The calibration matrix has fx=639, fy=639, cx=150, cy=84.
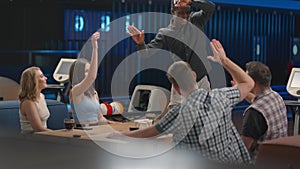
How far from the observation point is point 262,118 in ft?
12.9

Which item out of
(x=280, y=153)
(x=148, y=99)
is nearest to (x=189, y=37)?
(x=148, y=99)

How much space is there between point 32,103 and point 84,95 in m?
0.41

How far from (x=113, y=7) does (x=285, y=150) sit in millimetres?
9409

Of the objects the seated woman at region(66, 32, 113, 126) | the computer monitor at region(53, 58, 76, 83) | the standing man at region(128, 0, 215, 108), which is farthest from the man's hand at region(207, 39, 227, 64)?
the computer monitor at region(53, 58, 76, 83)

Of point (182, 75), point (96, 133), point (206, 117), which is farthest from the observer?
point (96, 133)

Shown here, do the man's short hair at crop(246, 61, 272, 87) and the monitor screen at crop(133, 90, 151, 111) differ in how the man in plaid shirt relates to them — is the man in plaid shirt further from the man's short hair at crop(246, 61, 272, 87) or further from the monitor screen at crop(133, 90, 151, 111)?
the monitor screen at crop(133, 90, 151, 111)

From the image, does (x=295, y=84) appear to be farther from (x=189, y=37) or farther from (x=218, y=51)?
(x=218, y=51)

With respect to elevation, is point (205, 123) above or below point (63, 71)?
above

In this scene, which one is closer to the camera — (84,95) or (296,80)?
(84,95)

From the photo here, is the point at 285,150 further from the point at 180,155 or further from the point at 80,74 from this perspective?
the point at 80,74

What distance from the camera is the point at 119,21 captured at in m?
12.4

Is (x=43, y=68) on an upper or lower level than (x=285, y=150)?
lower

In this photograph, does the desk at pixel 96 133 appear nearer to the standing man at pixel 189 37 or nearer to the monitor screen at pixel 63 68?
the standing man at pixel 189 37

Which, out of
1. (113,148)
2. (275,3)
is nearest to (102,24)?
(275,3)
